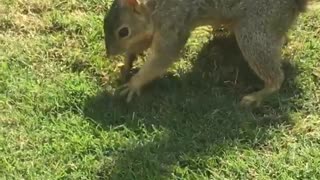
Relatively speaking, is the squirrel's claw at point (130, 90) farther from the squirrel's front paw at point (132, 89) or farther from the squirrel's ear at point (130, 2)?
the squirrel's ear at point (130, 2)

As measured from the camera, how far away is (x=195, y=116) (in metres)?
5.17

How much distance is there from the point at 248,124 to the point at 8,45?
2.13 metres

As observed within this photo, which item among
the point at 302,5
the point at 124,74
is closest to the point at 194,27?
the point at 124,74

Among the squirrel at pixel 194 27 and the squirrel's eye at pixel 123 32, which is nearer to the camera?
the squirrel at pixel 194 27

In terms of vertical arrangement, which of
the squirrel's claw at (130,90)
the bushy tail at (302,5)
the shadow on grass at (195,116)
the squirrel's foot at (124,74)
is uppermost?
the bushy tail at (302,5)

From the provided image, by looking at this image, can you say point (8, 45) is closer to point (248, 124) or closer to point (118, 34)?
point (118, 34)

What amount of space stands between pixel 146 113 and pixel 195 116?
369mm

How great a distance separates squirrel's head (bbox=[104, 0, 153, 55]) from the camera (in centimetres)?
529

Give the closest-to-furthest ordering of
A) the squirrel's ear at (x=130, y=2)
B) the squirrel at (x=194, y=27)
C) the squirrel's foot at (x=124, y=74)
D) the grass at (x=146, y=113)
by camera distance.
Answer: the grass at (x=146, y=113), the squirrel at (x=194, y=27), the squirrel's ear at (x=130, y=2), the squirrel's foot at (x=124, y=74)

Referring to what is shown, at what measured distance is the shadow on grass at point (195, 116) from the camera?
4820mm

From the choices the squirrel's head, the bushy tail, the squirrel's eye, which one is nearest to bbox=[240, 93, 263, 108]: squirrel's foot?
the bushy tail

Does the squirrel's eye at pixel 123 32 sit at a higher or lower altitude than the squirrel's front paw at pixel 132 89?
higher

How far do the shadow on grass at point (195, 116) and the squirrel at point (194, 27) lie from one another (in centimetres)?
13

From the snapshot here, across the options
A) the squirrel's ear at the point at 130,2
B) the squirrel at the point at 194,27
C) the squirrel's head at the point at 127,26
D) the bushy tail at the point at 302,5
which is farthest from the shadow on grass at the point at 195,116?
the squirrel's ear at the point at 130,2
